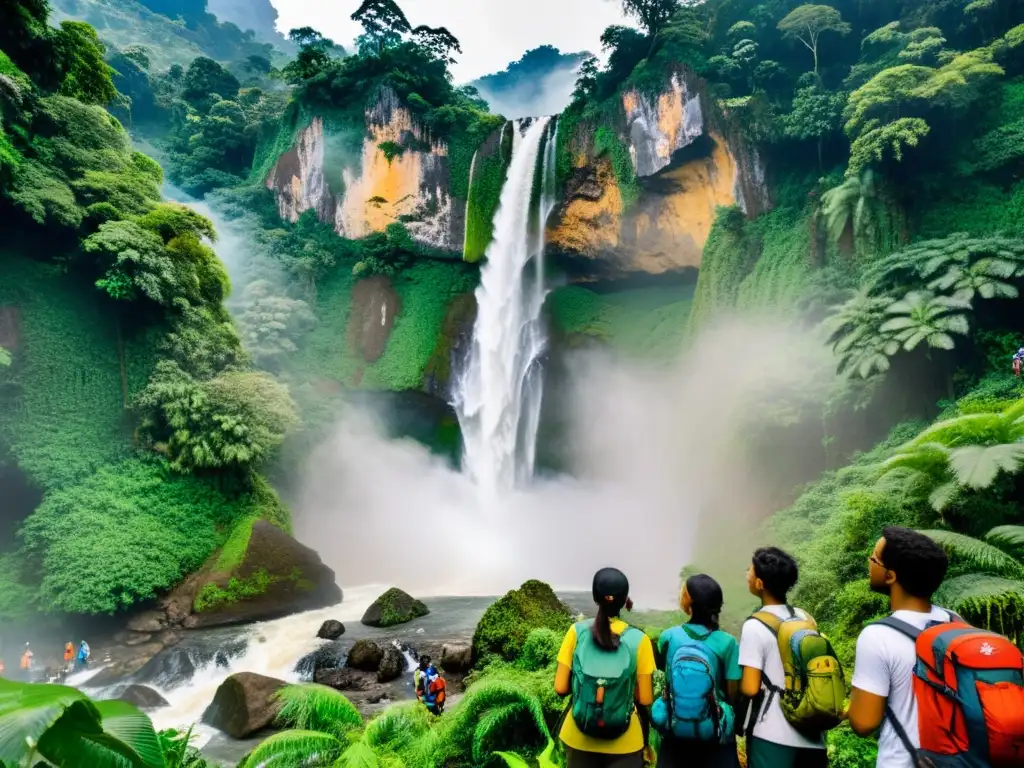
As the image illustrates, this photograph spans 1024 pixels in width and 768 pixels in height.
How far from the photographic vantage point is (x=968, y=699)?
1.63m

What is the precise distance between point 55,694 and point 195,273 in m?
17.8

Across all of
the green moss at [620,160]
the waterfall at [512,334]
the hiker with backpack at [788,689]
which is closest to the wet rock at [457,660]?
the hiker with backpack at [788,689]

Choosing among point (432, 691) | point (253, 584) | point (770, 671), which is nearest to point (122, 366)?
point (253, 584)

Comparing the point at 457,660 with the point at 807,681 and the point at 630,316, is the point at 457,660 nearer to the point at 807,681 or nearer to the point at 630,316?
the point at 807,681

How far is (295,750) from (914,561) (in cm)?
364

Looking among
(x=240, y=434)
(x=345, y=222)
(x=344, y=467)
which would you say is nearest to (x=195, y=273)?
(x=240, y=434)

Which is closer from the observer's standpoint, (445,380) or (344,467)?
(344,467)

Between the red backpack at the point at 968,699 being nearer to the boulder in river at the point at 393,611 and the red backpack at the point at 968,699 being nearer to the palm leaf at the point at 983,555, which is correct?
the palm leaf at the point at 983,555

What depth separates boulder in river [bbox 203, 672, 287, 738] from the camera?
788cm

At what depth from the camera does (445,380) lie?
2492cm

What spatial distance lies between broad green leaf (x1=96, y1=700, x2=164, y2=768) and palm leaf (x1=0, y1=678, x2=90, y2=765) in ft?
0.67

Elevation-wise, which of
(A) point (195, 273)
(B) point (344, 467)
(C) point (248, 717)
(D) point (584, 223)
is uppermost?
(D) point (584, 223)

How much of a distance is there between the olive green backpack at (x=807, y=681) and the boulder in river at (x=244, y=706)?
7.46 m

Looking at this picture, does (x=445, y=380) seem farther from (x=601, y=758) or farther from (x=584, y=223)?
(x=601, y=758)
